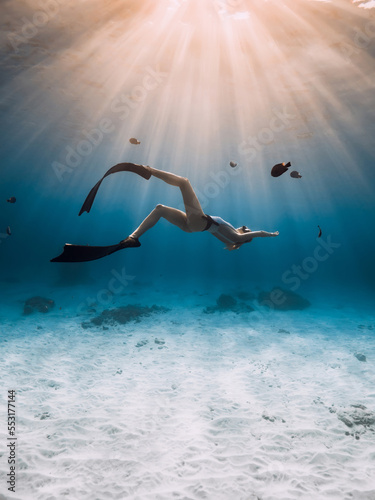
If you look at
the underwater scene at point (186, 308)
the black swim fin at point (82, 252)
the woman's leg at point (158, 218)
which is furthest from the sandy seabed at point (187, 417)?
the woman's leg at point (158, 218)

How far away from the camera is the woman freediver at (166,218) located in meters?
3.47

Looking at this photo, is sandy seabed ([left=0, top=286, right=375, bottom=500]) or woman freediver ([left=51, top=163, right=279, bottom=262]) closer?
woman freediver ([left=51, top=163, right=279, bottom=262])

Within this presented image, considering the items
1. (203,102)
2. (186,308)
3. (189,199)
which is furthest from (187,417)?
(203,102)

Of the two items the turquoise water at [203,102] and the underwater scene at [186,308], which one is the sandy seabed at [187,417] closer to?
the underwater scene at [186,308]

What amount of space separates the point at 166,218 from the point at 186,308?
1463 centimetres

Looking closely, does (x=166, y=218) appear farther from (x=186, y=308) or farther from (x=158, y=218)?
(x=186, y=308)

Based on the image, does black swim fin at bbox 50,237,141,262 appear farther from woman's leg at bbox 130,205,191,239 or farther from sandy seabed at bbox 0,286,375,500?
sandy seabed at bbox 0,286,375,500

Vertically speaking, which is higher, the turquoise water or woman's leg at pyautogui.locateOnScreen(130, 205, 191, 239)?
the turquoise water

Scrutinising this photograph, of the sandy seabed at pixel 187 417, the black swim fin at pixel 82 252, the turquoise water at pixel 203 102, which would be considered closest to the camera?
the black swim fin at pixel 82 252

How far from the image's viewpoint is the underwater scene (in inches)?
175

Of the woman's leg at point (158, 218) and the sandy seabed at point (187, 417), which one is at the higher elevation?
the woman's leg at point (158, 218)

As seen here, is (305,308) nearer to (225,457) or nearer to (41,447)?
(225,457)

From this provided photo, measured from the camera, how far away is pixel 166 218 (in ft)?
14.1

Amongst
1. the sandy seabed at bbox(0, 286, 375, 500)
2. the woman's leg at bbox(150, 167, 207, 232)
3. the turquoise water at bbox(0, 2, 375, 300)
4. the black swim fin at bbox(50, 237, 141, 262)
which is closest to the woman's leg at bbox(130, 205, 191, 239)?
the woman's leg at bbox(150, 167, 207, 232)
